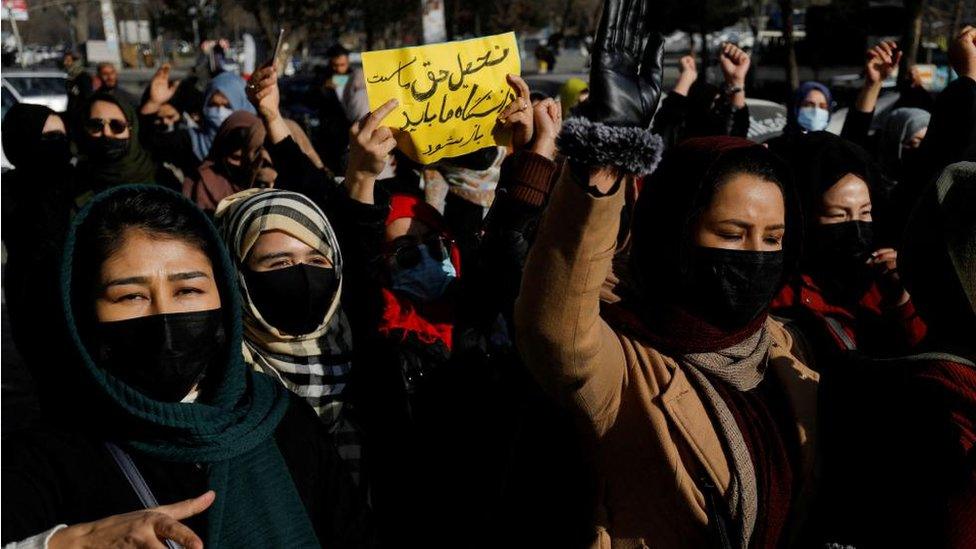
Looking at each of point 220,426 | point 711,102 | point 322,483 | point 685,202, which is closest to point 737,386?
point 685,202

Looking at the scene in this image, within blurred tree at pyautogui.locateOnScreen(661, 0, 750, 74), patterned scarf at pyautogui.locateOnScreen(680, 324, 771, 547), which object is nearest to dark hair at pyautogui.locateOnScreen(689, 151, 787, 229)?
patterned scarf at pyautogui.locateOnScreen(680, 324, 771, 547)

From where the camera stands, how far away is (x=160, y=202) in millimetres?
1864

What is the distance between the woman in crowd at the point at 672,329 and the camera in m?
1.50

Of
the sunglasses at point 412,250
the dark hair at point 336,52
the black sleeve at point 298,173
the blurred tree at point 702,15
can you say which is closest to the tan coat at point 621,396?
the sunglasses at point 412,250

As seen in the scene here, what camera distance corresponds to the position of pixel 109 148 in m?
4.97

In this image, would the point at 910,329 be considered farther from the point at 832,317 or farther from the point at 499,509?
the point at 499,509

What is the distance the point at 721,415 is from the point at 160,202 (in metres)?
1.17

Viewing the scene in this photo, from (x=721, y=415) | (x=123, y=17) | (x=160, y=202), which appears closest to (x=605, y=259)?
(x=721, y=415)

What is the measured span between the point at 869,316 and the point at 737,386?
1094mm

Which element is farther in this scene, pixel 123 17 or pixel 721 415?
pixel 123 17

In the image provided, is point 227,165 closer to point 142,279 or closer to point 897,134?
point 142,279

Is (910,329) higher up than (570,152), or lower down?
lower down

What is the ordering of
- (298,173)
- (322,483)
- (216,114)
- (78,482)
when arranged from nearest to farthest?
(78,482)
(322,483)
(298,173)
(216,114)

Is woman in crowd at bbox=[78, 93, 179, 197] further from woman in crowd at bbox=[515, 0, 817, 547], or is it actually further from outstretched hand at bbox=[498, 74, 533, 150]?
woman in crowd at bbox=[515, 0, 817, 547]
